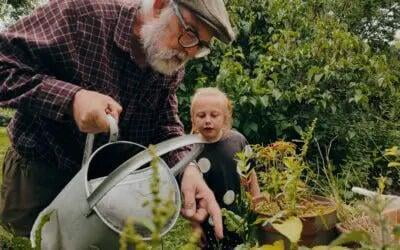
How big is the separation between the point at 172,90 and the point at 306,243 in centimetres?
87

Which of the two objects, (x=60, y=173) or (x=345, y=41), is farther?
(x=345, y=41)

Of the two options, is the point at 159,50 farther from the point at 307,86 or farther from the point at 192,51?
the point at 307,86

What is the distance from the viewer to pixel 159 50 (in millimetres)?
2006

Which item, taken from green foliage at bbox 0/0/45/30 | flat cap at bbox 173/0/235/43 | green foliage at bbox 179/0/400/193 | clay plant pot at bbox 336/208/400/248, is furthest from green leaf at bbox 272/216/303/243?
green foliage at bbox 0/0/45/30

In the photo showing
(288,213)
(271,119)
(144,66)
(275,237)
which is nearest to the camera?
(288,213)

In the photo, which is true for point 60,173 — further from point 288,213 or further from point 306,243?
point 288,213

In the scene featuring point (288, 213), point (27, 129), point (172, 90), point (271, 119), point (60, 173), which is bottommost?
point (271, 119)

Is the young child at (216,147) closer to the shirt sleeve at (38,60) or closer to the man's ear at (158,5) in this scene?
the man's ear at (158,5)

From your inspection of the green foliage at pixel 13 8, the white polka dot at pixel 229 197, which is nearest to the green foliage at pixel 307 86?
the white polka dot at pixel 229 197

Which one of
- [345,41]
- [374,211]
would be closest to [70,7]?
[374,211]

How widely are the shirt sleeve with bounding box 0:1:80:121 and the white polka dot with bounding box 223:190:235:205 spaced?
1.23 meters

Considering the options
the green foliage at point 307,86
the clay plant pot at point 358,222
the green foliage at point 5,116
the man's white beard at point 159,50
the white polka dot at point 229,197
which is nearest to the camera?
the clay plant pot at point 358,222

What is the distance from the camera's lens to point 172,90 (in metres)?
2.31

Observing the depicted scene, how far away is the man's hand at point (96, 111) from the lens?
56.4 inches
